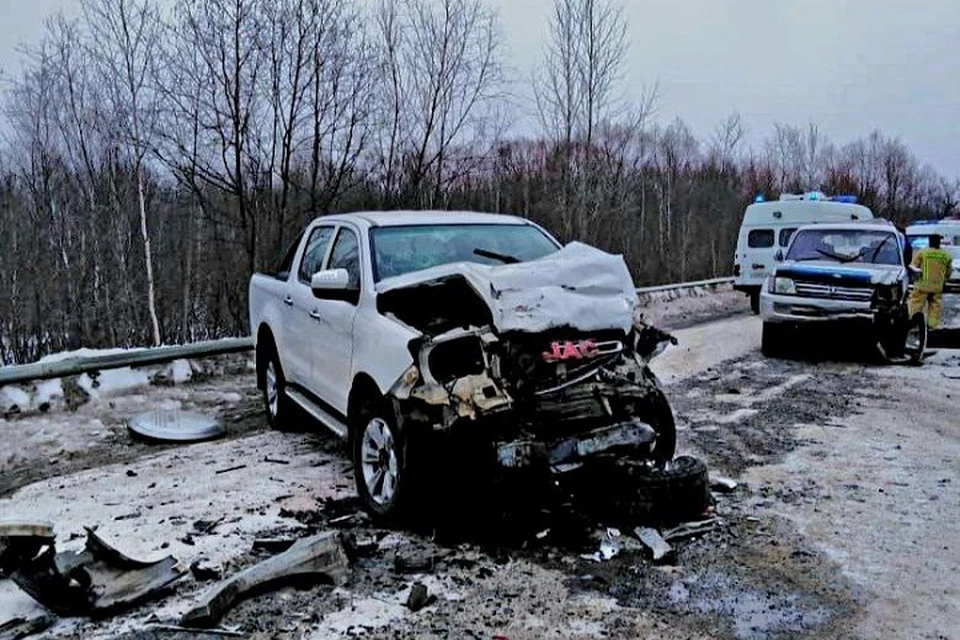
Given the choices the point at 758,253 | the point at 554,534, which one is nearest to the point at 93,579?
the point at 554,534

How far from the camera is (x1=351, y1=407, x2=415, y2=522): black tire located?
175 inches

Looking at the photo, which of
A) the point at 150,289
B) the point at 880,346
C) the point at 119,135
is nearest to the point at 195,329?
the point at 150,289

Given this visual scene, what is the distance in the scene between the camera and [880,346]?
1128 cm

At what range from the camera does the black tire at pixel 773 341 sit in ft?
38.2

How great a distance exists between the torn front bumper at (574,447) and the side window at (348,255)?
1780 millimetres

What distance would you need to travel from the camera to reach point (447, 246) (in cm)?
572

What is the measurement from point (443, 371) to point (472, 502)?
2.76ft

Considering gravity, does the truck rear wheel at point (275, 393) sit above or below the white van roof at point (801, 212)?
below

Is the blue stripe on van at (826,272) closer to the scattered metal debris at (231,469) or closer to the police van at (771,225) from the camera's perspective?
the police van at (771,225)

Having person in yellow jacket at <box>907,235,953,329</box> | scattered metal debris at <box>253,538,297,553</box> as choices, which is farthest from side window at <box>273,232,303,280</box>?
person in yellow jacket at <box>907,235,953,329</box>

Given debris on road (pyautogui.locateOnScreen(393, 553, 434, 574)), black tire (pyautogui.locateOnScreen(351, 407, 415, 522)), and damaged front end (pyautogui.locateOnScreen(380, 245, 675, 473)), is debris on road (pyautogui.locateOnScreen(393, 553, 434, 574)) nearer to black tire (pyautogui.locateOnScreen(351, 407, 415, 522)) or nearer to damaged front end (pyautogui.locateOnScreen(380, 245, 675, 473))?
black tire (pyautogui.locateOnScreen(351, 407, 415, 522))

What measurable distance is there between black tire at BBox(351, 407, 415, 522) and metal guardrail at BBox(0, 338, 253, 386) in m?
4.03

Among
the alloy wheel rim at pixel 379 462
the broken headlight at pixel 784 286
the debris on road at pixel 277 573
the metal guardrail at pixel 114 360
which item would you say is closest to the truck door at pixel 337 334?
the alloy wheel rim at pixel 379 462

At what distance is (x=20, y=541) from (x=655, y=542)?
3291 mm
